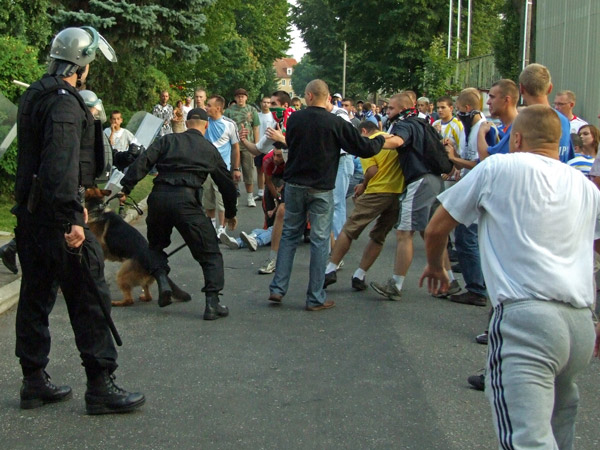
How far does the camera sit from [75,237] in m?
4.62

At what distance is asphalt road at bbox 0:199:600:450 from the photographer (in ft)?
15.1

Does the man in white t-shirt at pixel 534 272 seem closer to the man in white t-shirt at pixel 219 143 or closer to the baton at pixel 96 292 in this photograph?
the baton at pixel 96 292

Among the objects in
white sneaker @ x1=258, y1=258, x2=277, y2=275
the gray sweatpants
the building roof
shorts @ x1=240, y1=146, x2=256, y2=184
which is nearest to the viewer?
the gray sweatpants

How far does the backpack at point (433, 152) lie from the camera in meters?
7.89

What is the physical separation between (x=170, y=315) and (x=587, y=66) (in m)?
14.5

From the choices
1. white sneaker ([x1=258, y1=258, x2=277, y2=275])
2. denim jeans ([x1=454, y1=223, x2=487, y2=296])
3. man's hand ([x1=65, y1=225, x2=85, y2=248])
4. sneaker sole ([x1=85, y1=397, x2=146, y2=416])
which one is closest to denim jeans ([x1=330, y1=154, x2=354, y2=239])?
white sneaker ([x1=258, y1=258, x2=277, y2=275])

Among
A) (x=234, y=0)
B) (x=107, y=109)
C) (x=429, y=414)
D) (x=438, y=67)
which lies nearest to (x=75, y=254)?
(x=429, y=414)

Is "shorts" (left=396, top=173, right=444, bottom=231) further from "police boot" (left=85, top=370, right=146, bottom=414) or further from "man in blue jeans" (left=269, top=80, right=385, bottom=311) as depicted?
"police boot" (left=85, top=370, right=146, bottom=414)

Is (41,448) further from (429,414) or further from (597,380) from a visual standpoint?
(597,380)

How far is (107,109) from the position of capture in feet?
66.5

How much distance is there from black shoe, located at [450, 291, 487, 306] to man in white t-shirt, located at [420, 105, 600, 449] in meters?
4.44

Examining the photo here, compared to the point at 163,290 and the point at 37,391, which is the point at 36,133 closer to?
the point at 37,391

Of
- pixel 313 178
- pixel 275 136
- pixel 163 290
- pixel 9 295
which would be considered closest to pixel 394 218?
pixel 313 178

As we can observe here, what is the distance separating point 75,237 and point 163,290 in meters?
2.97
